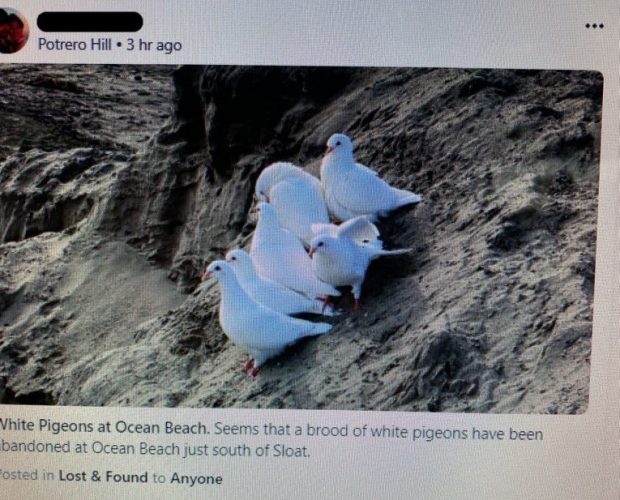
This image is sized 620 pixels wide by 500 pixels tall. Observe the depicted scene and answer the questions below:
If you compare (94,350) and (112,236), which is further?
(112,236)

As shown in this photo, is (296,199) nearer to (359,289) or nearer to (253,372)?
(359,289)

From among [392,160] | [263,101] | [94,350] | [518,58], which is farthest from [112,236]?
[518,58]

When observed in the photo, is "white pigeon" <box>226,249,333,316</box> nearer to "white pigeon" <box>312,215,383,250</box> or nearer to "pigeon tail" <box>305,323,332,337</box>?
"pigeon tail" <box>305,323,332,337</box>

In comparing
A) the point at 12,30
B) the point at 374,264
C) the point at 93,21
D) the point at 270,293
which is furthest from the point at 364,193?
the point at 12,30

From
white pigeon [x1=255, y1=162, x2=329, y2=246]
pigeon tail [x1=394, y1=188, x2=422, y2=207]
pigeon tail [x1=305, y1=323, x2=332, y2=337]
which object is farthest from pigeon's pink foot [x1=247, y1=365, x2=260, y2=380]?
pigeon tail [x1=394, y1=188, x2=422, y2=207]

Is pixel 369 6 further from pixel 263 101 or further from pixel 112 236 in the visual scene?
pixel 112 236
